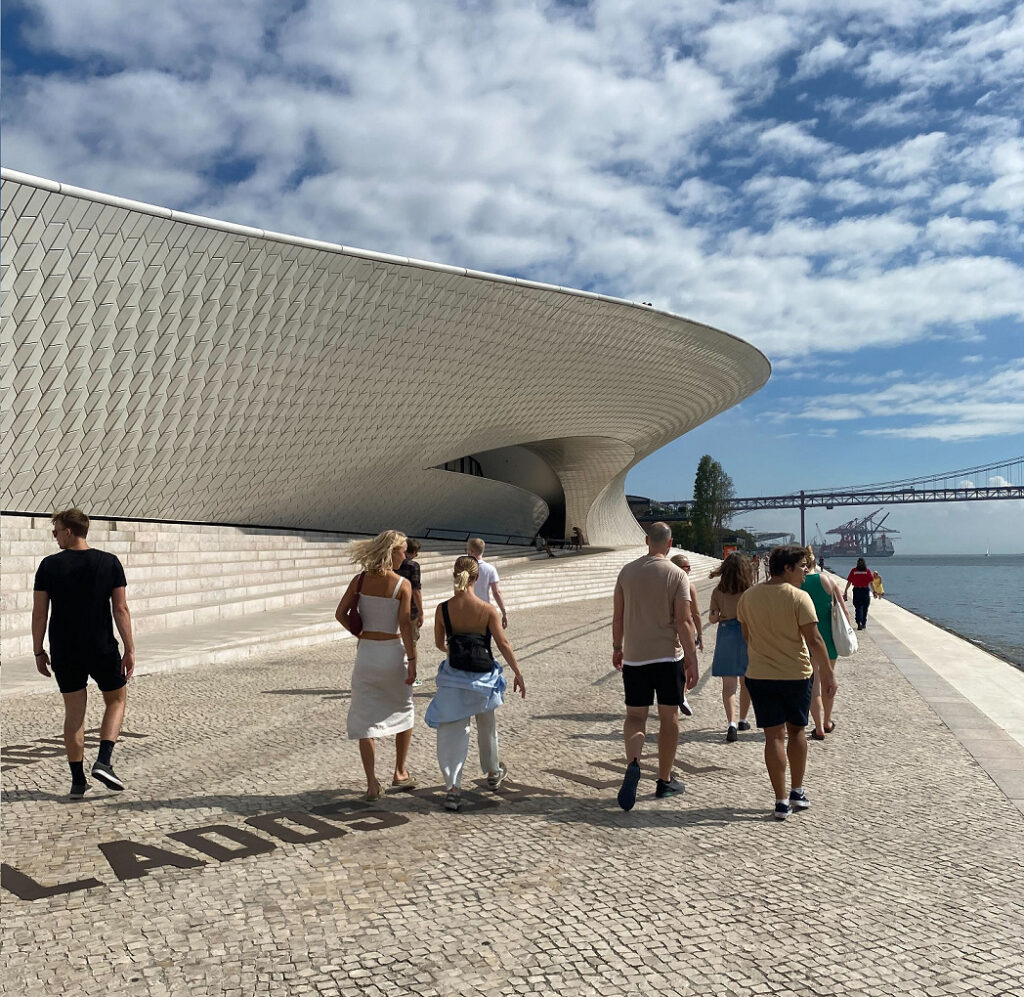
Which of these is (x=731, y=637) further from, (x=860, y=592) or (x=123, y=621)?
(x=860, y=592)

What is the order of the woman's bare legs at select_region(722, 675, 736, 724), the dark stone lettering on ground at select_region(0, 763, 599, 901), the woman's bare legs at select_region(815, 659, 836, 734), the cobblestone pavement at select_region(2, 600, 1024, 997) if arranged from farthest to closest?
the woman's bare legs at select_region(722, 675, 736, 724) → the woman's bare legs at select_region(815, 659, 836, 734) → the dark stone lettering on ground at select_region(0, 763, 599, 901) → the cobblestone pavement at select_region(2, 600, 1024, 997)

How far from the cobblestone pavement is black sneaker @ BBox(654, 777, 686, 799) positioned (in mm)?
82

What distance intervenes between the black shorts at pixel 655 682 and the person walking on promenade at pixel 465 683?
0.54 metres

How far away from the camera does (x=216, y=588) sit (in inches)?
→ 557

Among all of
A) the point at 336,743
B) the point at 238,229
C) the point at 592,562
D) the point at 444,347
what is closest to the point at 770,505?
the point at 592,562

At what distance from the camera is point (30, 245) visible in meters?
12.7

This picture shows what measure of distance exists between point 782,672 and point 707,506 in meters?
56.5

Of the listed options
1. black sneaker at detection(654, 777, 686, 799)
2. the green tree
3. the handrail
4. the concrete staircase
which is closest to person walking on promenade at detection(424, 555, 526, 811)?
black sneaker at detection(654, 777, 686, 799)

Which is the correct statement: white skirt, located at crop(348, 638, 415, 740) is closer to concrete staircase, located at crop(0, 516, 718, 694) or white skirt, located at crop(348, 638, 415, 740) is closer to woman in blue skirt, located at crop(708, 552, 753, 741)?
woman in blue skirt, located at crop(708, 552, 753, 741)

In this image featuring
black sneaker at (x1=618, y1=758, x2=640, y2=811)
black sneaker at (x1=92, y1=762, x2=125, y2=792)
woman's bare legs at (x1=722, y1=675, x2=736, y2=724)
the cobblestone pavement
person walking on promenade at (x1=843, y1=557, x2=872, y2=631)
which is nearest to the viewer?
the cobblestone pavement

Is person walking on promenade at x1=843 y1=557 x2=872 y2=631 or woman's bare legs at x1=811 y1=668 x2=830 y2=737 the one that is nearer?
woman's bare legs at x1=811 y1=668 x2=830 y2=737

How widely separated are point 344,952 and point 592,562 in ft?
80.4

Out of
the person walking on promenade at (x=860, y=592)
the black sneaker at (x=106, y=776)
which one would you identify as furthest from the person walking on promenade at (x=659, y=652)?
the person walking on promenade at (x=860, y=592)

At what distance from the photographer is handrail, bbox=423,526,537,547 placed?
98.7ft
